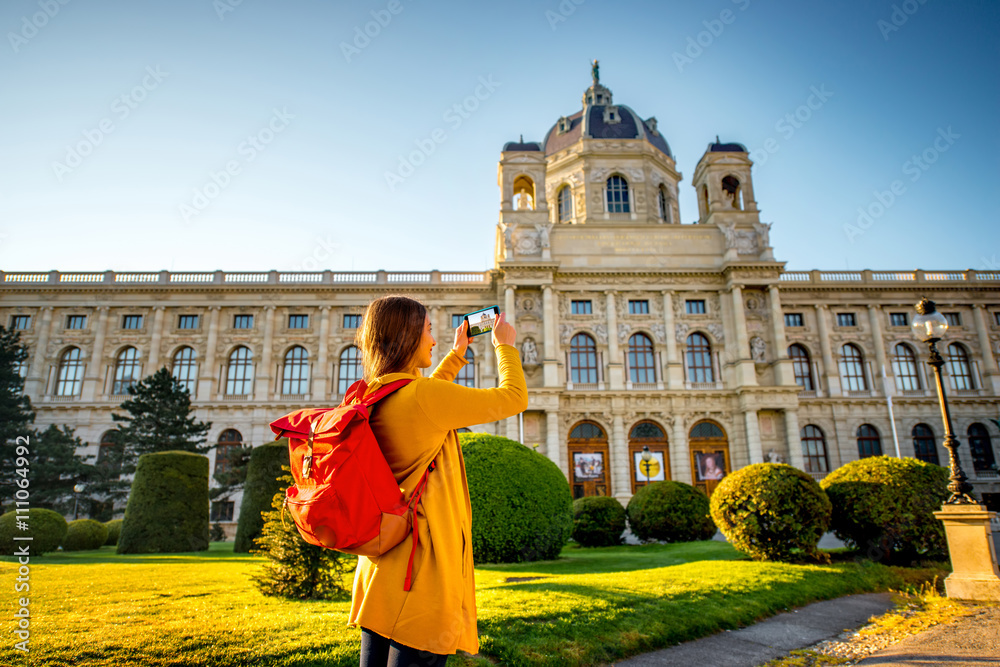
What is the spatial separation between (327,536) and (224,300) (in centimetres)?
3764

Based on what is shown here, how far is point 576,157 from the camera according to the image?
41.1m

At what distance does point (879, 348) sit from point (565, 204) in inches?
864

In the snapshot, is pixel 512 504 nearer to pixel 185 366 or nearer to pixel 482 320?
pixel 482 320

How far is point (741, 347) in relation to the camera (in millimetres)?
33375

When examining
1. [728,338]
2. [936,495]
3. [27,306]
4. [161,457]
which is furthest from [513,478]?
[27,306]

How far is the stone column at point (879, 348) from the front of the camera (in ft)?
120

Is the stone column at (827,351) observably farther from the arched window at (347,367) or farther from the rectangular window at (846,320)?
the arched window at (347,367)

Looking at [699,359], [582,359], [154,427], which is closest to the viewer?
[154,427]

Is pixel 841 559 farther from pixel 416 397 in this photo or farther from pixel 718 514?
pixel 416 397

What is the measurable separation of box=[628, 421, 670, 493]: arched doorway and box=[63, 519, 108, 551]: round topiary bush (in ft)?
77.9

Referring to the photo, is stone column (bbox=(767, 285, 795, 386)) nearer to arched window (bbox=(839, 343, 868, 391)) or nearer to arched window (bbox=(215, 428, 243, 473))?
arched window (bbox=(839, 343, 868, 391))

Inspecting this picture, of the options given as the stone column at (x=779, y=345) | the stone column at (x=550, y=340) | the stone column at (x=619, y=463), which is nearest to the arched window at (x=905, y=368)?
the stone column at (x=779, y=345)

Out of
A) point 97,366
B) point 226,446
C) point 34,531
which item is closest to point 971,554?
point 34,531

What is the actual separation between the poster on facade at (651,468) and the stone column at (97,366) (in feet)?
101
